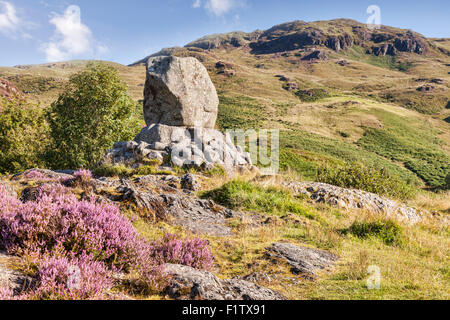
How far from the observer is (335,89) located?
625 ft

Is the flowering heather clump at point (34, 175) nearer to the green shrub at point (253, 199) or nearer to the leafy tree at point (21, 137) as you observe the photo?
the green shrub at point (253, 199)

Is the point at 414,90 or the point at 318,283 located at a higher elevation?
the point at 414,90

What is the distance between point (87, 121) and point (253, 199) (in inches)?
771

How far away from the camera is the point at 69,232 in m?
3.88

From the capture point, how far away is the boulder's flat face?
17109 millimetres

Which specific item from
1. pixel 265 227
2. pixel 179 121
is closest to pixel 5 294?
pixel 265 227

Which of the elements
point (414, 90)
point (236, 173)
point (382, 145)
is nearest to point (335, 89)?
point (414, 90)

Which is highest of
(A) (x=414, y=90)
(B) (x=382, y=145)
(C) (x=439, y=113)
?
(A) (x=414, y=90)

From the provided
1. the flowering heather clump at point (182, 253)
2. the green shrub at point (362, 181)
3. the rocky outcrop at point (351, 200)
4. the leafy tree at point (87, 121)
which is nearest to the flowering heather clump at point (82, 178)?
the flowering heather clump at point (182, 253)

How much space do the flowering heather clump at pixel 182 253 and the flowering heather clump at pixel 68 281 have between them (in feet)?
4.25

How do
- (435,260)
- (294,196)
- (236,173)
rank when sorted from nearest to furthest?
(435,260), (294,196), (236,173)

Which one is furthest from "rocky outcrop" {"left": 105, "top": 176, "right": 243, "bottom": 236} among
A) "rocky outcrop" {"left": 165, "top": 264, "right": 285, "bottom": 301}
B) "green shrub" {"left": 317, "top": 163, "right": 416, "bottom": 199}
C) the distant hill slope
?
the distant hill slope

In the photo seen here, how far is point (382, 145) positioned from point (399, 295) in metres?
101
